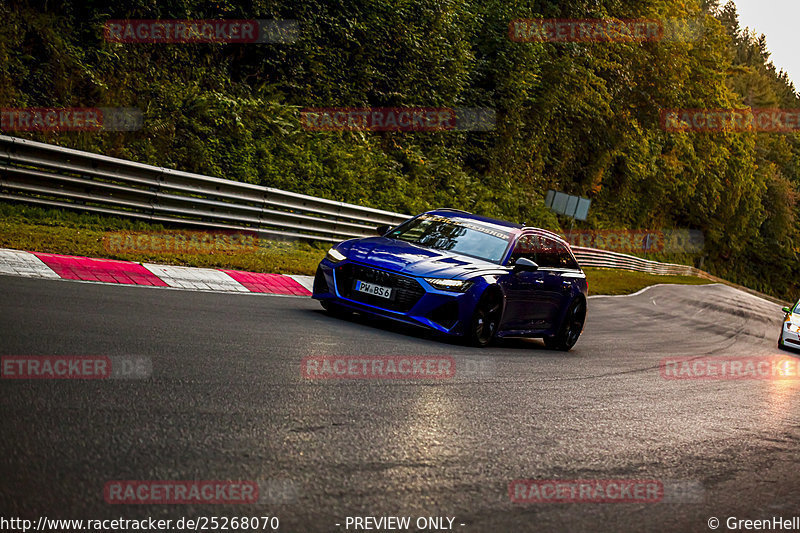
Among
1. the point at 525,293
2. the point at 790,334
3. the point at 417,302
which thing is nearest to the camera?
the point at 417,302

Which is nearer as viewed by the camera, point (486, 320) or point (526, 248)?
point (486, 320)

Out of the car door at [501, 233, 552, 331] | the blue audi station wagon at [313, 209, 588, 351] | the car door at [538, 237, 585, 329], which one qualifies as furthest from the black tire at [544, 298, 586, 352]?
the car door at [501, 233, 552, 331]

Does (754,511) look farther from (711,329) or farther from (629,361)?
(711,329)

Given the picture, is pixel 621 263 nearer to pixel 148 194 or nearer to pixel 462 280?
pixel 148 194

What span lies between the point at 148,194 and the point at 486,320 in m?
7.22

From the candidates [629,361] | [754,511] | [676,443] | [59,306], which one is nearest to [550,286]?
[629,361]

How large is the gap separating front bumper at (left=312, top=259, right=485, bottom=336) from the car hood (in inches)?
4.3

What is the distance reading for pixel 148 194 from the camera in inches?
597

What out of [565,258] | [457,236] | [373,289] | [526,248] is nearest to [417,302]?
[373,289]

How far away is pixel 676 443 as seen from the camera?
6531mm

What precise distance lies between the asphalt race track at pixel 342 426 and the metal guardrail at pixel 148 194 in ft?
14.3

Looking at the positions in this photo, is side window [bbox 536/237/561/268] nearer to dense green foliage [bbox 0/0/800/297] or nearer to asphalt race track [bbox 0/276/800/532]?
asphalt race track [bbox 0/276/800/532]

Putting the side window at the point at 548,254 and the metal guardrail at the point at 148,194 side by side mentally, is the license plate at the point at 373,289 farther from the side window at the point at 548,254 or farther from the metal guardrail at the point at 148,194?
the metal guardrail at the point at 148,194

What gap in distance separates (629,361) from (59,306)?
23.3 feet
